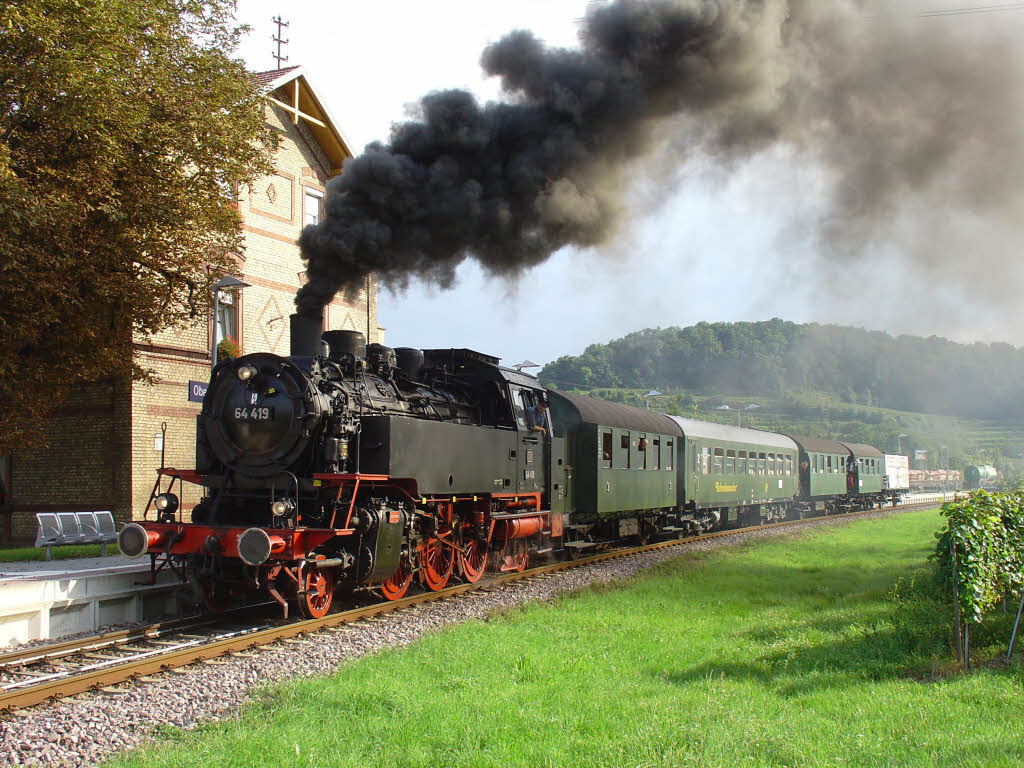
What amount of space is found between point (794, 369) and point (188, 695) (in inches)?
4712

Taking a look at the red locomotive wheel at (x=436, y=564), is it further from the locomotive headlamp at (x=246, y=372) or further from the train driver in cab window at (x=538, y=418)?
the locomotive headlamp at (x=246, y=372)

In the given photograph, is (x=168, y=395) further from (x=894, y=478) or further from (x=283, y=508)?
(x=894, y=478)

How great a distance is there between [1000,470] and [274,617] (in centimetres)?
7625

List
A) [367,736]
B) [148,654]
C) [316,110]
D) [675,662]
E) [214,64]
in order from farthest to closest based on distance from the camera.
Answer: [316,110] → [214,64] → [148,654] → [675,662] → [367,736]

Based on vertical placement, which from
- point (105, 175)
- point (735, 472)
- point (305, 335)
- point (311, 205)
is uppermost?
point (311, 205)

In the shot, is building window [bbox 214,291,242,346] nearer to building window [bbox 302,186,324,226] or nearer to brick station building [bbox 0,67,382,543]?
brick station building [bbox 0,67,382,543]

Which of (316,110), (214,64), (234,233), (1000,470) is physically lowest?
(1000,470)

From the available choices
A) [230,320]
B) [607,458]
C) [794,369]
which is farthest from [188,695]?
[794,369]

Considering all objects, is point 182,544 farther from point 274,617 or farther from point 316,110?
point 316,110

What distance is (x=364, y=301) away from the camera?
A: 24.2 metres

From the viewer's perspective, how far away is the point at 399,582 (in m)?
10.6

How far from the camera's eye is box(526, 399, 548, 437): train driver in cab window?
13.6 m

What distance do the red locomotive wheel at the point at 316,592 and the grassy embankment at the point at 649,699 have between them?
173 centimetres

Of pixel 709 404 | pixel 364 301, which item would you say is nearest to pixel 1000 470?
pixel 709 404
